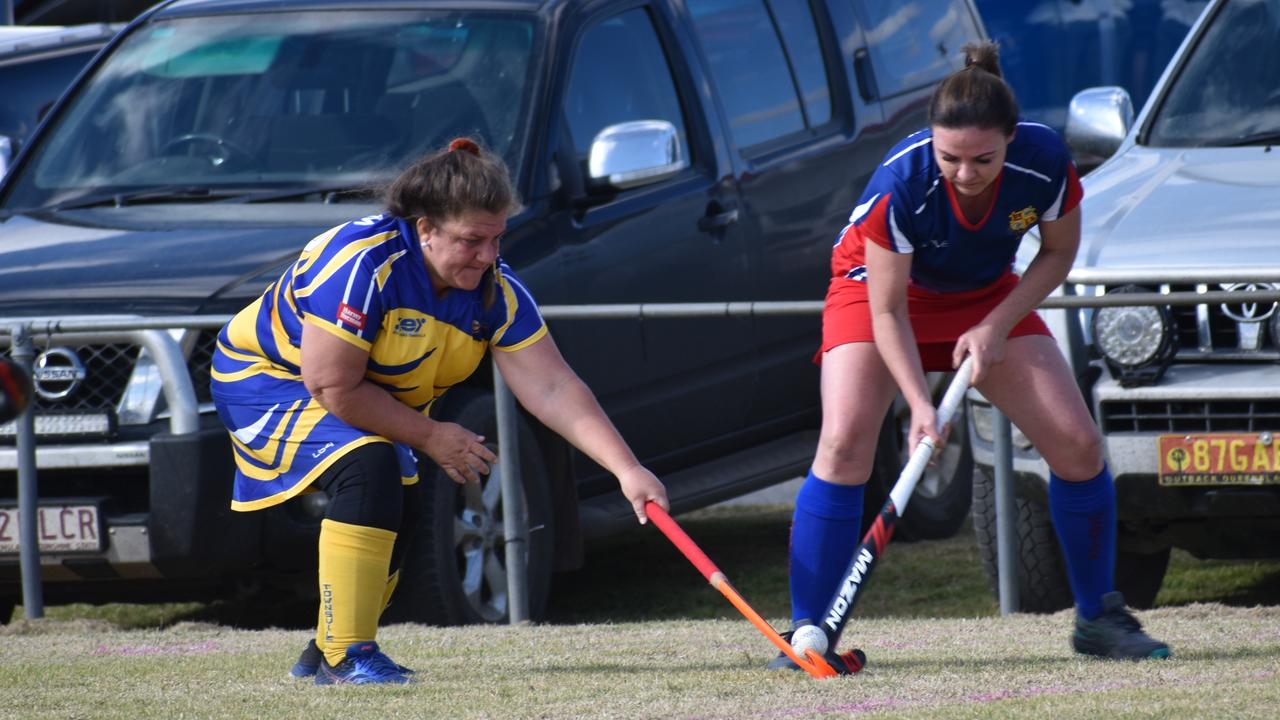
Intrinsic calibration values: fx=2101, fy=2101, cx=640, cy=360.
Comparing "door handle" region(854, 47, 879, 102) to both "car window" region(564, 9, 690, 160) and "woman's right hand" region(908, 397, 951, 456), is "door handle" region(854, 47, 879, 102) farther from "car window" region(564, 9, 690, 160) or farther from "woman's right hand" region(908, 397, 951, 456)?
"woman's right hand" region(908, 397, 951, 456)

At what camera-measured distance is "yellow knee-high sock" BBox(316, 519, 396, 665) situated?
15.5 ft

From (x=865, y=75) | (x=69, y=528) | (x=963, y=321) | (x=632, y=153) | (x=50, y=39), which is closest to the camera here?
(x=963, y=321)

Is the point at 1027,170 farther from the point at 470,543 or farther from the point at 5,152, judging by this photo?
the point at 5,152

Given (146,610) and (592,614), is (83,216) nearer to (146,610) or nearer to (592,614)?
(146,610)

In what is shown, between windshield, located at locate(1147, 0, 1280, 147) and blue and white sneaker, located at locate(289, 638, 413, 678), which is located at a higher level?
windshield, located at locate(1147, 0, 1280, 147)

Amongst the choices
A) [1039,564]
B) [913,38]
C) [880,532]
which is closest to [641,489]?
[880,532]

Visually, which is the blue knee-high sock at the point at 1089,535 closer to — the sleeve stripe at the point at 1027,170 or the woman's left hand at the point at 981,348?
the woman's left hand at the point at 981,348

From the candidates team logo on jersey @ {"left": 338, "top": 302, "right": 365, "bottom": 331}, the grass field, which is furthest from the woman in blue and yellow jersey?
the grass field

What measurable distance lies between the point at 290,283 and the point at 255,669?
106cm

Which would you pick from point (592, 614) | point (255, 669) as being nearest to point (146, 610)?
point (592, 614)

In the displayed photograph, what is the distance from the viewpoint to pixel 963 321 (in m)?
5.13

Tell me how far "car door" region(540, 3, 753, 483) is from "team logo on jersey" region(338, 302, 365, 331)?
2140 mm

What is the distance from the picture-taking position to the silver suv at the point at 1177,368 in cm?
593

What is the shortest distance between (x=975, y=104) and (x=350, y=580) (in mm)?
1767
